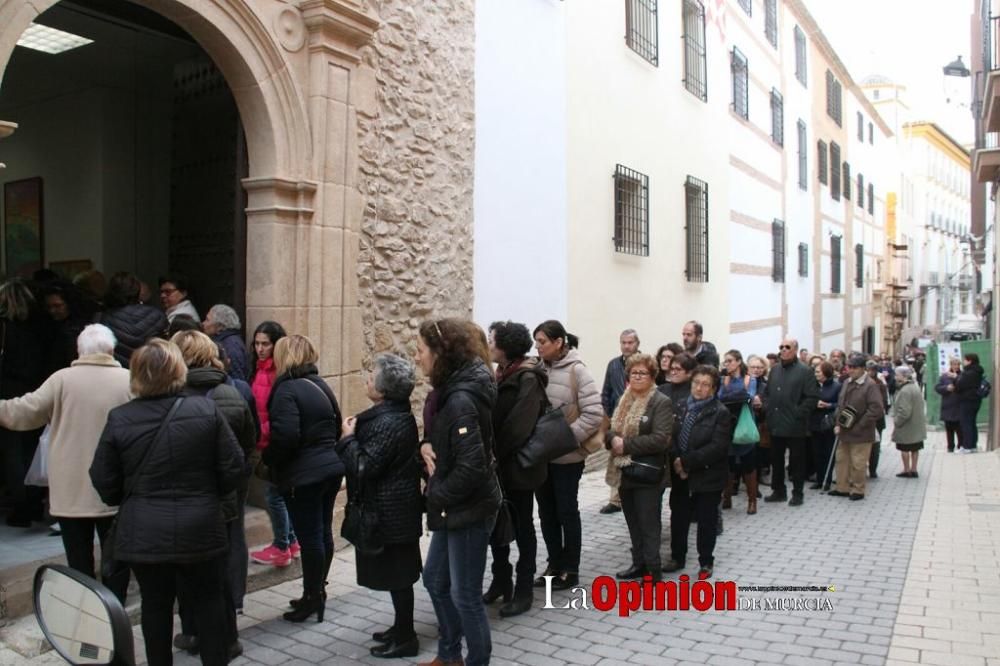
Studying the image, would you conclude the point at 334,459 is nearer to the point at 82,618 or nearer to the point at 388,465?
the point at 388,465

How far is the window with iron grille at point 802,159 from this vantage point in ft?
69.5

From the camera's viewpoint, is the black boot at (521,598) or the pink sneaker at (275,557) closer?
the black boot at (521,598)

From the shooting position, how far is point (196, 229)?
26.0ft

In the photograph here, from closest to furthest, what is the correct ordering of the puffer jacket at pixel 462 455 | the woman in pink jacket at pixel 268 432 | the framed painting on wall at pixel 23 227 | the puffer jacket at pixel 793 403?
the puffer jacket at pixel 462 455, the woman in pink jacket at pixel 268 432, the framed painting on wall at pixel 23 227, the puffer jacket at pixel 793 403

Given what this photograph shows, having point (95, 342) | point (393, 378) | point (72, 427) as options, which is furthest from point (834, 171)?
point (72, 427)

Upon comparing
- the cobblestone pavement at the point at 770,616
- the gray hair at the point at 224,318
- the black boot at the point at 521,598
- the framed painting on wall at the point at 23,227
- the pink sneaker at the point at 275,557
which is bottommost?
the cobblestone pavement at the point at 770,616

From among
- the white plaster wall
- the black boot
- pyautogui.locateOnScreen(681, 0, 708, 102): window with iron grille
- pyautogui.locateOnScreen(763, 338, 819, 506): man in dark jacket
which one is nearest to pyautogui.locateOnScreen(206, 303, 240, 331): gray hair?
the black boot

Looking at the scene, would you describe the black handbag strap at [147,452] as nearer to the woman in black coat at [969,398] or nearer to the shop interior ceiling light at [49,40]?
the shop interior ceiling light at [49,40]

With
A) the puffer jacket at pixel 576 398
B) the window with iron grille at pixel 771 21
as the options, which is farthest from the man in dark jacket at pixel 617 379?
the window with iron grille at pixel 771 21

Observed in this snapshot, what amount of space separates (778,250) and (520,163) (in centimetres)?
1184

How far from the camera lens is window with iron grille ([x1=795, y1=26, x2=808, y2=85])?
2139cm

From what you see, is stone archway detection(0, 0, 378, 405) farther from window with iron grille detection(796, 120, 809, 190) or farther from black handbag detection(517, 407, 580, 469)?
window with iron grille detection(796, 120, 809, 190)

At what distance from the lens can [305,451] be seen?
482 cm

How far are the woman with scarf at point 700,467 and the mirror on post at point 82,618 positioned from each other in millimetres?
4230
